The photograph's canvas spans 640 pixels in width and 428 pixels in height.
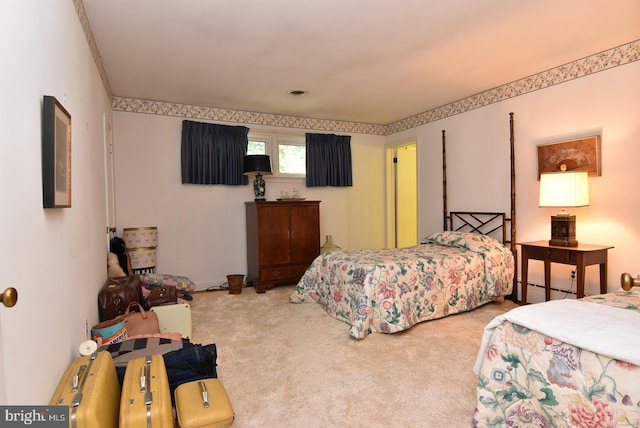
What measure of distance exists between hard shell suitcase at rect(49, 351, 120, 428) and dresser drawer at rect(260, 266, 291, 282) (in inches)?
119

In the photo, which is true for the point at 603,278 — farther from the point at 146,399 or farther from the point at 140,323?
the point at 140,323

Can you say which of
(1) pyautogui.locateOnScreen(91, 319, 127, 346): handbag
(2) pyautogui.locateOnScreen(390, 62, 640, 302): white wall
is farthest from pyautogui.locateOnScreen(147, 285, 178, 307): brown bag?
(2) pyautogui.locateOnScreen(390, 62, 640, 302): white wall

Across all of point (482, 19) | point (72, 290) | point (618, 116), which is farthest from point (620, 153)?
point (72, 290)

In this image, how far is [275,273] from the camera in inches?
187

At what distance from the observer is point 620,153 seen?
125 inches

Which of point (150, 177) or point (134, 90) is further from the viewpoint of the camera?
point (150, 177)

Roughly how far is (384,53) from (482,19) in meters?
0.84

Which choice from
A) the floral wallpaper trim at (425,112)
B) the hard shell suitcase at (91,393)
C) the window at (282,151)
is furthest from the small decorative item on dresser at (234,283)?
the hard shell suitcase at (91,393)

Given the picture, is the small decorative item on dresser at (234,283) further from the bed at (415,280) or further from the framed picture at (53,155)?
the framed picture at (53,155)

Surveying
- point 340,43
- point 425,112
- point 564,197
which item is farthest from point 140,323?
point 425,112

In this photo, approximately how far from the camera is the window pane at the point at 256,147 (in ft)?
17.0

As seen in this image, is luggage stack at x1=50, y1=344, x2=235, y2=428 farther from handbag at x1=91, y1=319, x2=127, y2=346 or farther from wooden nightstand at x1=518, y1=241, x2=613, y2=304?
wooden nightstand at x1=518, y1=241, x2=613, y2=304

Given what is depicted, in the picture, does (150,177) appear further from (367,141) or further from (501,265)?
(501,265)

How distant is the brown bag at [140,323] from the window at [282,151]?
3128mm
